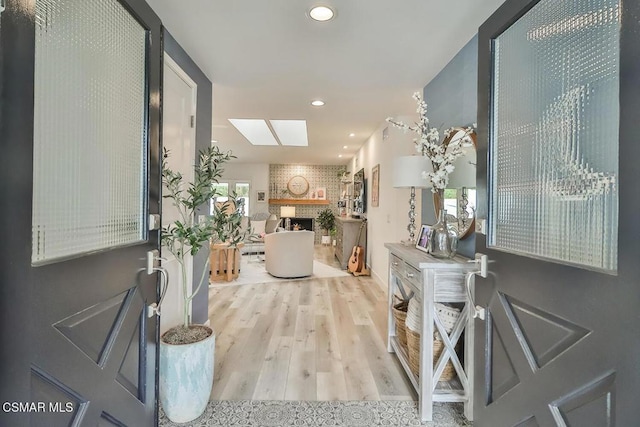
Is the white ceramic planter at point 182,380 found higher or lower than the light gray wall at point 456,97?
lower

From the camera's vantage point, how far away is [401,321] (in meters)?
2.26

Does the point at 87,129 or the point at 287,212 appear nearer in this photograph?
the point at 87,129

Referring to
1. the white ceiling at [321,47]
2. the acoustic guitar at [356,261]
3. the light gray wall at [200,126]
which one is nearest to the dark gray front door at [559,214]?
the white ceiling at [321,47]

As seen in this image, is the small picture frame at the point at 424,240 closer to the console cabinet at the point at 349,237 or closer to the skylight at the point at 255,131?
the skylight at the point at 255,131

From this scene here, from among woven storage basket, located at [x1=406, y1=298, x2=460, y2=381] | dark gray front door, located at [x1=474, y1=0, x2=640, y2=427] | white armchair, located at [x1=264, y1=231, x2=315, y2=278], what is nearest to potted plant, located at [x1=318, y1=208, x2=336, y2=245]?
white armchair, located at [x1=264, y1=231, x2=315, y2=278]

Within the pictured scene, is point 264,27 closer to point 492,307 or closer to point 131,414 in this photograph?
point 492,307

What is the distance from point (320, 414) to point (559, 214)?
161 cm

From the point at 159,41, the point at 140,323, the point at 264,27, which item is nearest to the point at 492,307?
the point at 140,323

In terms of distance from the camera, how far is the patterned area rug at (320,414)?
1678mm

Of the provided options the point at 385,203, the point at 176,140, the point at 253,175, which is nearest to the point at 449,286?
the point at 176,140

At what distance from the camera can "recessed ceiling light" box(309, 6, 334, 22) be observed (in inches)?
69.1

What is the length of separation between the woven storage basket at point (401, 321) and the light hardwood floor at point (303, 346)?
7.7 inches

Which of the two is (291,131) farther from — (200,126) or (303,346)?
(303,346)

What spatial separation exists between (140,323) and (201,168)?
3.37 ft
